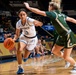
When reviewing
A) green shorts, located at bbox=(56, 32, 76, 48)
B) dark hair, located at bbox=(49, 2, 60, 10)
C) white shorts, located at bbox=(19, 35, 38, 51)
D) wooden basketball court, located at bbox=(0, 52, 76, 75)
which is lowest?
wooden basketball court, located at bbox=(0, 52, 76, 75)

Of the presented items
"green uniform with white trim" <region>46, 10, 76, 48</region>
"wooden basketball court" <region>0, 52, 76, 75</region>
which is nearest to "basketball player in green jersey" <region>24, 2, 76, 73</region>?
"green uniform with white trim" <region>46, 10, 76, 48</region>

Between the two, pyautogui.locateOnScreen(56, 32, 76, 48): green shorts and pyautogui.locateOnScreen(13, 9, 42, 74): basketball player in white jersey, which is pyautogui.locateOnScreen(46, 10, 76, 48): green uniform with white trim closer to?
pyautogui.locateOnScreen(56, 32, 76, 48): green shorts

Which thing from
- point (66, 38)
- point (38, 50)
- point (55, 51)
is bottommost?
point (38, 50)

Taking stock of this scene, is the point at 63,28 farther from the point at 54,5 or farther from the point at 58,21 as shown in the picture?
the point at 54,5

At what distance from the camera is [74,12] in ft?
85.8

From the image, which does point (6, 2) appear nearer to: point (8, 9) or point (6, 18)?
point (8, 9)

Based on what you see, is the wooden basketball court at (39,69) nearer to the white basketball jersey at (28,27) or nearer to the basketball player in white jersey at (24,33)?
the basketball player in white jersey at (24,33)

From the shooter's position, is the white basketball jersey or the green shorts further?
the white basketball jersey

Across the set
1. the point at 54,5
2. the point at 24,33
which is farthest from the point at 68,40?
the point at 24,33

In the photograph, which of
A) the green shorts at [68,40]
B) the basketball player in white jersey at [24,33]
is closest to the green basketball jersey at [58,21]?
the green shorts at [68,40]

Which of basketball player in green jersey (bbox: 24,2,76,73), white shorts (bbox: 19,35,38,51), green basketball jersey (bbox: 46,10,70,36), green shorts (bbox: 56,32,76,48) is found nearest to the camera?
green basketball jersey (bbox: 46,10,70,36)

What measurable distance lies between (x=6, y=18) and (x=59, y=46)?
46.8 ft

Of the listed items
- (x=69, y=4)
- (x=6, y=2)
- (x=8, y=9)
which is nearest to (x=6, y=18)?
(x=8, y=9)

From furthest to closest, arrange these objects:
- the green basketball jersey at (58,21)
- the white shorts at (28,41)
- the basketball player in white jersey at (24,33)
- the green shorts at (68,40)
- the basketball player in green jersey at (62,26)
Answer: the white shorts at (28,41) → the basketball player in white jersey at (24,33) → the green shorts at (68,40) → the basketball player in green jersey at (62,26) → the green basketball jersey at (58,21)
